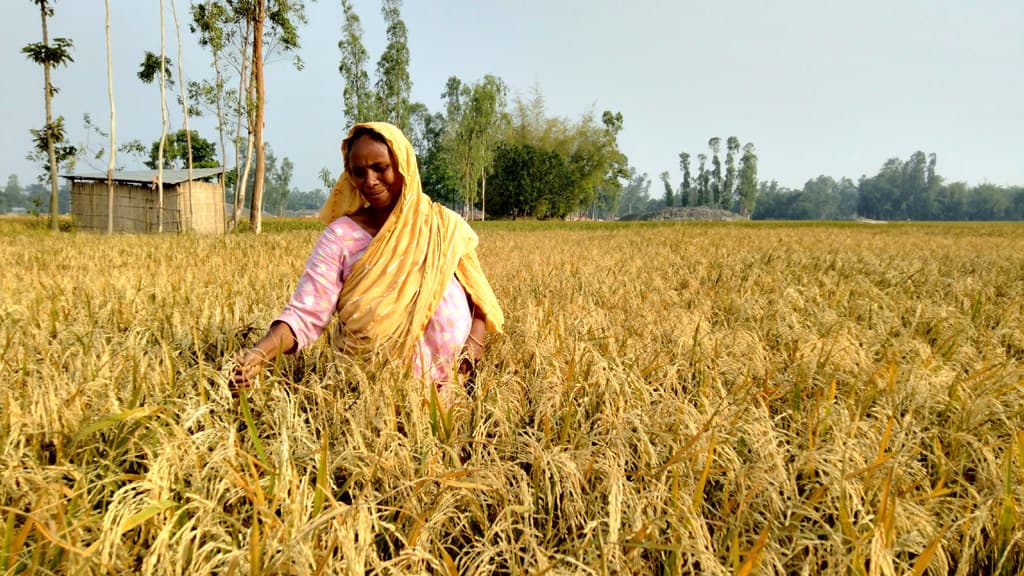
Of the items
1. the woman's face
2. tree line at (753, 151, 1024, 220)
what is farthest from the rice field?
tree line at (753, 151, 1024, 220)

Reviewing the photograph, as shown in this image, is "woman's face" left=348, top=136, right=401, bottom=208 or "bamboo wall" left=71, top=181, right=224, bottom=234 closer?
"woman's face" left=348, top=136, right=401, bottom=208

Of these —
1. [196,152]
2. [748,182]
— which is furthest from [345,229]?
[748,182]

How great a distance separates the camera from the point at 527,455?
1396 millimetres

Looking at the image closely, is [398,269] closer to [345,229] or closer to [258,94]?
[345,229]

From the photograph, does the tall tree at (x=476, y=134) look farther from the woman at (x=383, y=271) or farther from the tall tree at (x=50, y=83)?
the woman at (x=383, y=271)

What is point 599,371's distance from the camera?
1778 mm

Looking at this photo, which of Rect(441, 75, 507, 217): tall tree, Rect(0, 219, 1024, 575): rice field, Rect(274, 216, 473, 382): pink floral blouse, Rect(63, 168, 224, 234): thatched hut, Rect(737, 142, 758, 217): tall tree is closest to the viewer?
Rect(0, 219, 1024, 575): rice field

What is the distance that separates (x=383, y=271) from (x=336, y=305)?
28 centimetres

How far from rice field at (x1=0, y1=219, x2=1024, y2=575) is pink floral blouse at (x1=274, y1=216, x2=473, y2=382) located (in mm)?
202

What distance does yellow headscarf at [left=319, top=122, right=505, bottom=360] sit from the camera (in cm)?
192

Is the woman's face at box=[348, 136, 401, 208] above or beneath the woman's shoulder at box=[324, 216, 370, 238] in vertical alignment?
above

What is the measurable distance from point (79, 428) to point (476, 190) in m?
41.5

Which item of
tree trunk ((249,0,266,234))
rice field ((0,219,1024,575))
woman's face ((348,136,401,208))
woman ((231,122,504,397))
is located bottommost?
rice field ((0,219,1024,575))

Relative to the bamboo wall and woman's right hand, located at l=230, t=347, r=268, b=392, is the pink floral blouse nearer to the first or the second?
woman's right hand, located at l=230, t=347, r=268, b=392
